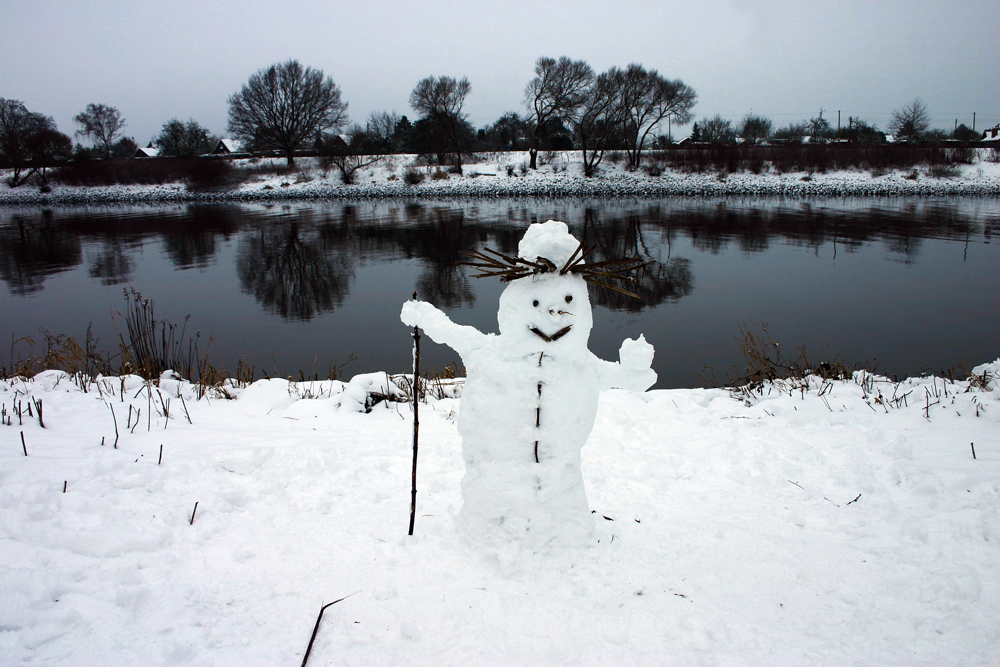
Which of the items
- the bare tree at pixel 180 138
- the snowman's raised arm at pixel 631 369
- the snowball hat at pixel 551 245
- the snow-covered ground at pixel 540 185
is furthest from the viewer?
the bare tree at pixel 180 138

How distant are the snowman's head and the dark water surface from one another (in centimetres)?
492

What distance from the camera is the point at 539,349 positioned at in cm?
288

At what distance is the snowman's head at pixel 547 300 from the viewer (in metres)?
2.80

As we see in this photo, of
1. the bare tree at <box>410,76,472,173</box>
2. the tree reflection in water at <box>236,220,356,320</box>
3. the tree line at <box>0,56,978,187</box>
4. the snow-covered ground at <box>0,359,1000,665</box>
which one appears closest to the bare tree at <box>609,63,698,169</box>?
the tree line at <box>0,56,978,187</box>

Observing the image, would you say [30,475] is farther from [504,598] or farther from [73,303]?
[73,303]

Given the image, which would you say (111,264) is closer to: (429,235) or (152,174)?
(429,235)

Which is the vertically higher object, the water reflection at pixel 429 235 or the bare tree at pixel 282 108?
the bare tree at pixel 282 108

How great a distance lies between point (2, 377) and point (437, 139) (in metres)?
35.2

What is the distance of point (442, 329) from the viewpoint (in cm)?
304

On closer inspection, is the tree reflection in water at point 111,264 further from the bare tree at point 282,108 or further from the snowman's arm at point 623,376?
the bare tree at point 282,108

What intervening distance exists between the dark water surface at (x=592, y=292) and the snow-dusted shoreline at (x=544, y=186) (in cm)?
607

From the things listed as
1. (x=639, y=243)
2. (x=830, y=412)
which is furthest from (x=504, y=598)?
(x=639, y=243)

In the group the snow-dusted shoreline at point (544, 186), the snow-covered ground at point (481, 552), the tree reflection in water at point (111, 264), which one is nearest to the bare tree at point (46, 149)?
the snow-dusted shoreline at point (544, 186)

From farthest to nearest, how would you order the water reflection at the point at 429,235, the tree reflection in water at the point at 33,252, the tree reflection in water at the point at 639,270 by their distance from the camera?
the tree reflection in water at the point at 33,252 → the water reflection at the point at 429,235 → the tree reflection in water at the point at 639,270
